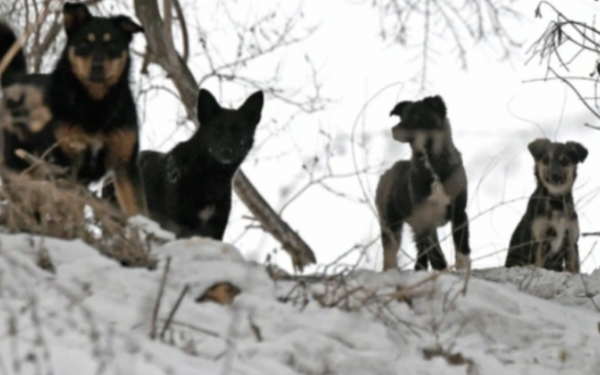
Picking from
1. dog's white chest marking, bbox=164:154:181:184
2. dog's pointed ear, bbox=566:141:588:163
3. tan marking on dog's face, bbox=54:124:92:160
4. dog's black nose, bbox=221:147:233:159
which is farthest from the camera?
dog's pointed ear, bbox=566:141:588:163

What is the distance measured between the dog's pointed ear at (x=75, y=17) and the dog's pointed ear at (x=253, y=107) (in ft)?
7.32

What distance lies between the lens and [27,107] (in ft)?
28.9

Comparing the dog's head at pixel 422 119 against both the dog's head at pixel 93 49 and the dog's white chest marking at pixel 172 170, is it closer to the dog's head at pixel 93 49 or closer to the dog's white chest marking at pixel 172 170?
the dog's white chest marking at pixel 172 170

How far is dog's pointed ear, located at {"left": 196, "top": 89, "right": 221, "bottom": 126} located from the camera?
11.0m

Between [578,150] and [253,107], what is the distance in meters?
3.53

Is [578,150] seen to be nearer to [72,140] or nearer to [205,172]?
[205,172]

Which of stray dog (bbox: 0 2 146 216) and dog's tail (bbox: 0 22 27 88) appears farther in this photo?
dog's tail (bbox: 0 22 27 88)

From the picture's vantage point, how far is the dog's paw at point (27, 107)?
866cm

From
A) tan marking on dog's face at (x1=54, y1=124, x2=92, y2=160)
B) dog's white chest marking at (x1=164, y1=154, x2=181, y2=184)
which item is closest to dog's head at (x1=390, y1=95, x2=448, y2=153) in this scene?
dog's white chest marking at (x1=164, y1=154, x2=181, y2=184)

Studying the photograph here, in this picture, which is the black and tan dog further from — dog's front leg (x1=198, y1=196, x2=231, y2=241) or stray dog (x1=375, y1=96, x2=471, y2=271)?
dog's front leg (x1=198, y1=196, x2=231, y2=241)

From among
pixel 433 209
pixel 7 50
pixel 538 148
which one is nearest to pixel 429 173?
pixel 433 209

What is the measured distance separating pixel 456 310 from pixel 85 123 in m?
3.50

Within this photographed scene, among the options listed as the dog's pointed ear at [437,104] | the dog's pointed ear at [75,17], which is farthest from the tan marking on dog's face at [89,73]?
the dog's pointed ear at [437,104]

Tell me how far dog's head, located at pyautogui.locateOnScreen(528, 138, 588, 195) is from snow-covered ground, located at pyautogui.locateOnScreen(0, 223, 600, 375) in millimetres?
5006
